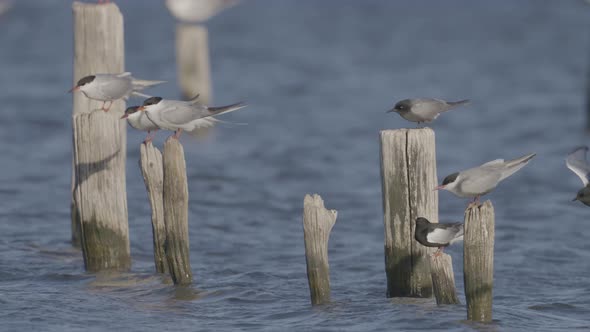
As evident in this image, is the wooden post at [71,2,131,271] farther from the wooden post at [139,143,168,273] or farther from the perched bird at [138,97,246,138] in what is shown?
the perched bird at [138,97,246,138]

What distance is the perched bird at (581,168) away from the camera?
8297 millimetres

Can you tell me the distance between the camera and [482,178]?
8.14 m

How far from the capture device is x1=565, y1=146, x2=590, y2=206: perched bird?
8297mm

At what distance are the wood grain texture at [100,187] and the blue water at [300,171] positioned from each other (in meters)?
0.27

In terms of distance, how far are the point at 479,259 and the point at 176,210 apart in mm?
2593

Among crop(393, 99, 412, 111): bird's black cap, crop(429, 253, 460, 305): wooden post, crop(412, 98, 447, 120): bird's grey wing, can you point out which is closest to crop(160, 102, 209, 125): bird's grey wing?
crop(393, 99, 412, 111): bird's black cap

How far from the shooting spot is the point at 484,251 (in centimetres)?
770

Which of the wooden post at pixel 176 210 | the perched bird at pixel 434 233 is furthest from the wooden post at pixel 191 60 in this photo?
the perched bird at pixel 434 233

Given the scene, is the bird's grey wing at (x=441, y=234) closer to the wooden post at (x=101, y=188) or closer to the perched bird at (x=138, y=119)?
the perched bird at (x=138, y=119)

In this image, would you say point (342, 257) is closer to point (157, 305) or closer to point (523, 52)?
point (157, 305)

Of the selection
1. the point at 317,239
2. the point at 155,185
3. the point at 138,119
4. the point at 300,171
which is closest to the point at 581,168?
the point at 317,239

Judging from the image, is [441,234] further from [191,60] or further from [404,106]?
[191,60]

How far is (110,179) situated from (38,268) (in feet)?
4.54

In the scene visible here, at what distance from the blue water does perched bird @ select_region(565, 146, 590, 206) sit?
1061mm
